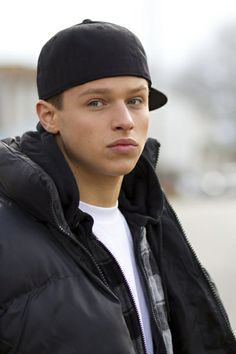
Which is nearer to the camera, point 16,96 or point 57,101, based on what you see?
point 57,101

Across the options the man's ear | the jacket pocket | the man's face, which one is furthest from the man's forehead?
the jacket pocket

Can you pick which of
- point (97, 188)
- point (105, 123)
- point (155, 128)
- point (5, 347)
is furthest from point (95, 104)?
point (155, 128)

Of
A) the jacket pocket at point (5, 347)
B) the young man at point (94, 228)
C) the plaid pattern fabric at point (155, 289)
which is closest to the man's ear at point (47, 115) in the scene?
the young man at point (94, 228)

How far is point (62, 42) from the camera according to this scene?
2.36m

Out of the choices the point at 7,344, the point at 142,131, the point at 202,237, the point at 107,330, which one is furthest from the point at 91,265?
the point at 202,237

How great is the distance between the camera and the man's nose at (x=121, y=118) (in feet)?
7.68

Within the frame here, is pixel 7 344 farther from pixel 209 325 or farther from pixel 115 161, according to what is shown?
pixel 209 325

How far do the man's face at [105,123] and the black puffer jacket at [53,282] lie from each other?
0.09 meters

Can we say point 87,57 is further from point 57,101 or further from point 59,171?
point 59,171

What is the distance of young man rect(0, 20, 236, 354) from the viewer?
203cm

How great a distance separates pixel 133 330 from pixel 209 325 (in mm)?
433

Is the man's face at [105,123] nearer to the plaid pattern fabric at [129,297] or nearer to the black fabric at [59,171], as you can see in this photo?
the black fabric at [59,171]

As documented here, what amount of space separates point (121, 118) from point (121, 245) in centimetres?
48

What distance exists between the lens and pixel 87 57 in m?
2.32
